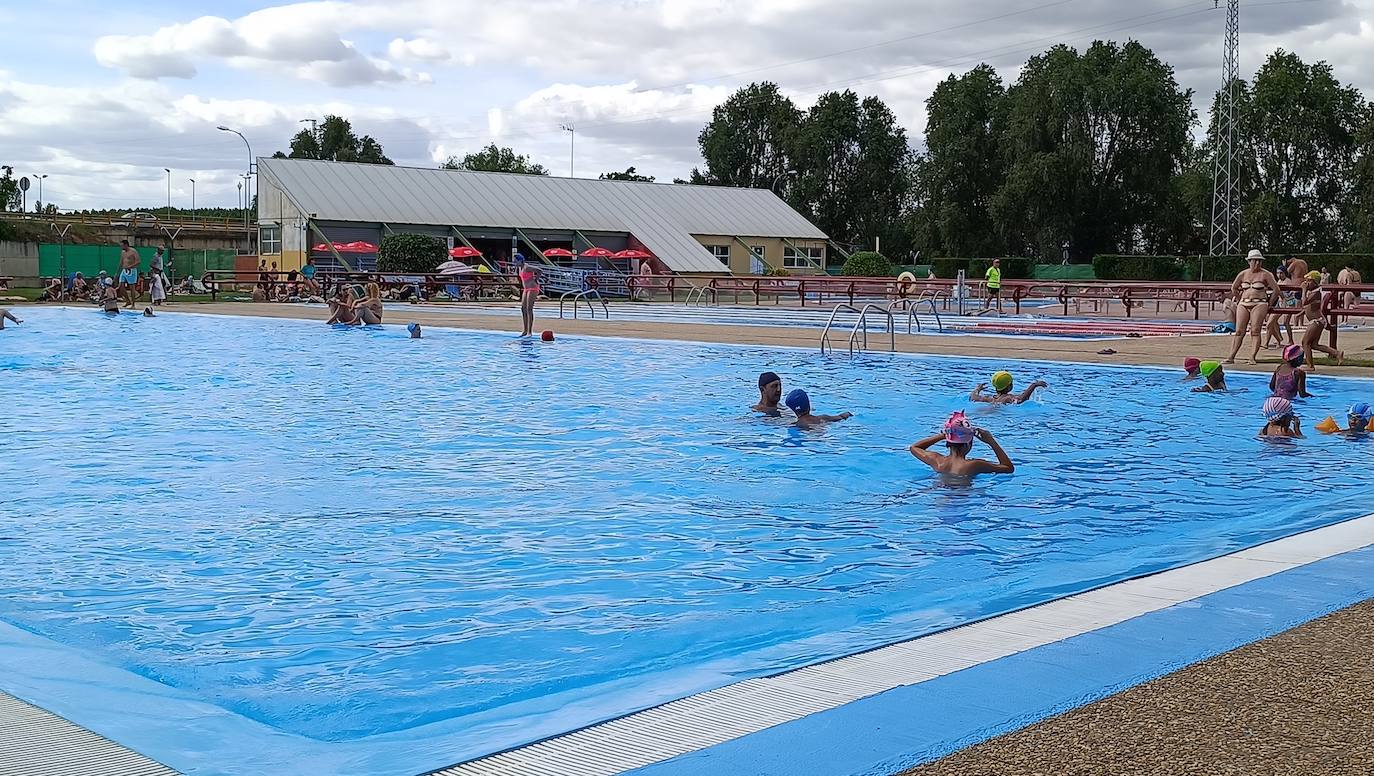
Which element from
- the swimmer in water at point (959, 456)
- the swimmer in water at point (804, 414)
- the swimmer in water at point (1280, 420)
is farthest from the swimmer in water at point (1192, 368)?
the swimmer in water at point (959, 456)

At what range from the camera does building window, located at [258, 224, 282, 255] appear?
168 ft

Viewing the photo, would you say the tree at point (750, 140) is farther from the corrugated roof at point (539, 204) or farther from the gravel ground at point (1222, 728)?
the gravel ground at point (1222, 728)

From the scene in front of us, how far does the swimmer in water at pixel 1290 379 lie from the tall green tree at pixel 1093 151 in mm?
54137

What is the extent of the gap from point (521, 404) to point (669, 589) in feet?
25.5

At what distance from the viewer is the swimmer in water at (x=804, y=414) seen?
1155 centimetres

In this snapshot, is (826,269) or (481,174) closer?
(481,174)

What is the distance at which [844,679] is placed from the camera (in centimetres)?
419

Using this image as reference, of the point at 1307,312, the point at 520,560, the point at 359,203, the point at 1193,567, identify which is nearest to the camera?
the point at 1193,567

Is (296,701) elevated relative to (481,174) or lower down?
lower down

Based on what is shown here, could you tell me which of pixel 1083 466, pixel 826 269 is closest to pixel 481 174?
pixel 826 269

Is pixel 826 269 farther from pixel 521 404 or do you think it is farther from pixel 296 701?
pixel 296 701

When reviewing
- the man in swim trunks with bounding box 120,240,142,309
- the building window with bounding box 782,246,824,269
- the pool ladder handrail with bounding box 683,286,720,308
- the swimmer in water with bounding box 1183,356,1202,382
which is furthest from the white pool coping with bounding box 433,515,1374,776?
the building window with bounding box 782,246,824,269

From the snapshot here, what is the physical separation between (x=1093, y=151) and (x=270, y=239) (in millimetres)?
41818

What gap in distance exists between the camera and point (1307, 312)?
16578mm
